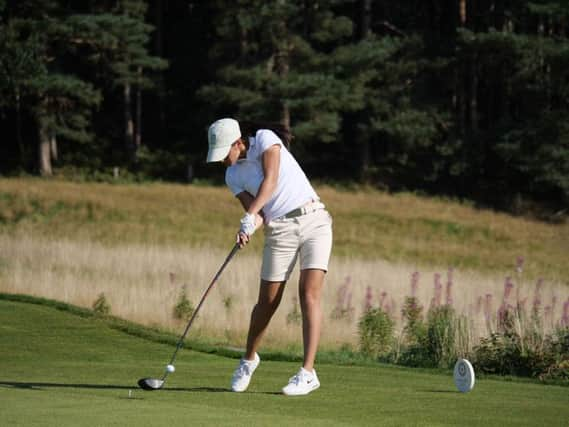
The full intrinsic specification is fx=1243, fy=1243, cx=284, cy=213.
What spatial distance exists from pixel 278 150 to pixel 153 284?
1208 cm

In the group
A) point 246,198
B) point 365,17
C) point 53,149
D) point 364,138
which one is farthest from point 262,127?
point 53,149

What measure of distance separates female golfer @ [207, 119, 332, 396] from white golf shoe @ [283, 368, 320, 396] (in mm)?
77

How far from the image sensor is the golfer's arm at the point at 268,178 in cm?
736

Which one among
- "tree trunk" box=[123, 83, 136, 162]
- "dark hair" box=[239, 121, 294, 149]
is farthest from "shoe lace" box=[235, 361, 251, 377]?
"tree trunk" box=[123, 83, 136, 162]

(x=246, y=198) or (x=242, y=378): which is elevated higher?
(x=246, y=198)

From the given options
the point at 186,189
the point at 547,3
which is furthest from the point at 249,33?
the point at 547,3

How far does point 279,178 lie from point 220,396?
4.56 ft

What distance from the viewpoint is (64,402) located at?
21.6 feet

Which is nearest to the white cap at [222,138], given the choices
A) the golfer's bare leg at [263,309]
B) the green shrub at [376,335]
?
the golfer's bare leg at [263,309]

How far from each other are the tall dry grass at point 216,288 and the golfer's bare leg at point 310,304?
4.00 meters

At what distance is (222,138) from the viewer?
7453mm

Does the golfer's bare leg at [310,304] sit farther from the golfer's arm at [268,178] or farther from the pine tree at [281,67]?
the pine tree at [281,67]

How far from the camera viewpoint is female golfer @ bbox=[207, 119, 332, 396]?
24.4 feet

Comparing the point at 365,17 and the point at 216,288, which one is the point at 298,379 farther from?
the point at 365,17
